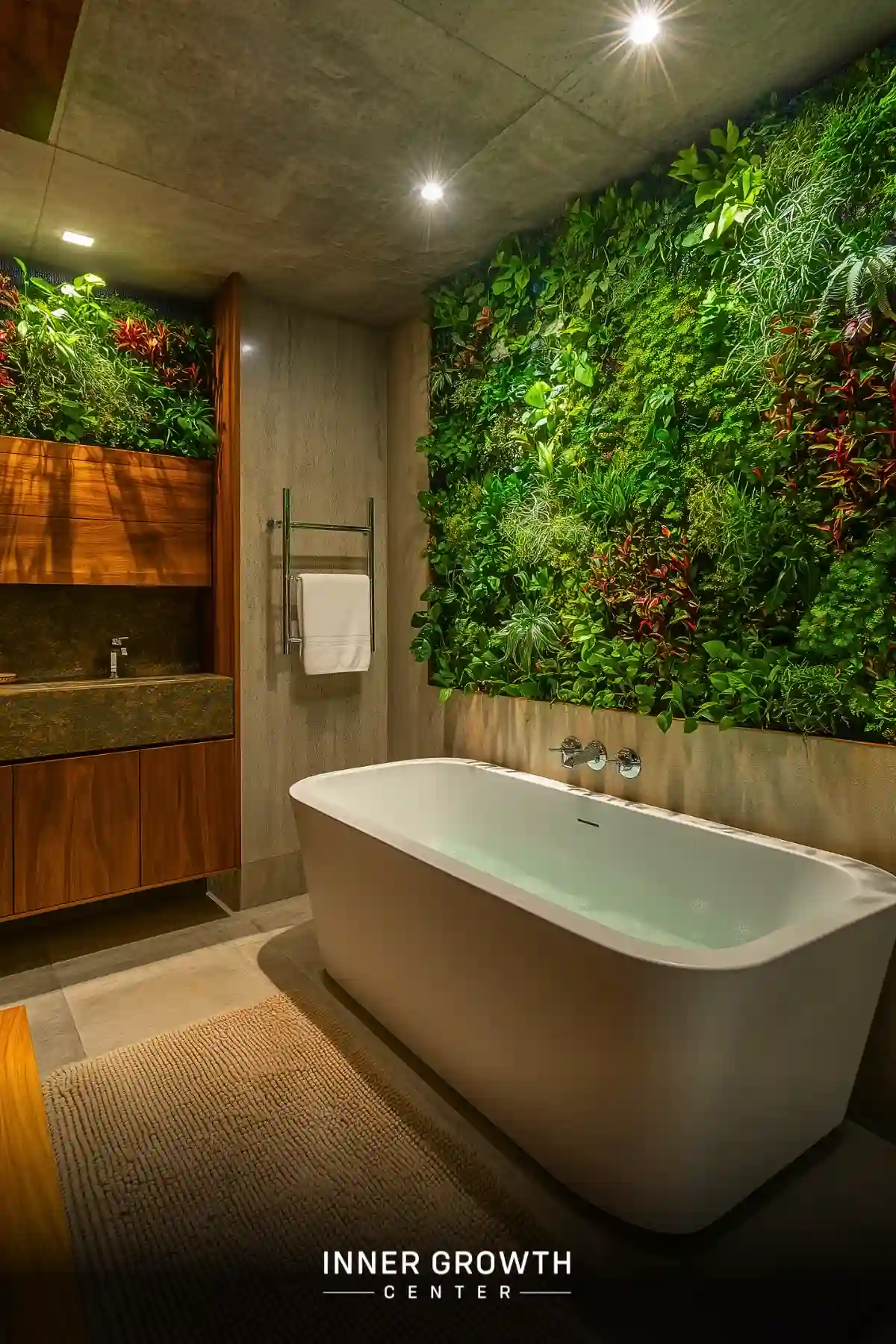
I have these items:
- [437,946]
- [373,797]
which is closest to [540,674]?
[373,797]

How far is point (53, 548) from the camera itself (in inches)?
112

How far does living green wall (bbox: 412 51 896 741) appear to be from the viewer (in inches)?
70.7

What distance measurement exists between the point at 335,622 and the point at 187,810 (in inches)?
39.2

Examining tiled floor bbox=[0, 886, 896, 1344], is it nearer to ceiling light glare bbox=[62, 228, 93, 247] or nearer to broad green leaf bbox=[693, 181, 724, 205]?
broad green leaf bbox=[693, 181, 724, 205]

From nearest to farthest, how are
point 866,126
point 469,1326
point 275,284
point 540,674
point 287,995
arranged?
point 469,1326 → point 866,126 → point 287,995 → point 540,674 → point 275,284

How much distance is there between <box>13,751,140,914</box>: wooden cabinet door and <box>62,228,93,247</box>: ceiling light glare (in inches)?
73.8

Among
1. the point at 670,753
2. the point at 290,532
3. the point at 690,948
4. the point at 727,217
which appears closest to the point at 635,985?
the point at 690,948

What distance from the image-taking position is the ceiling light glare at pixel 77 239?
2701mm

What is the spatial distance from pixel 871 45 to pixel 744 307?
2.00 ft

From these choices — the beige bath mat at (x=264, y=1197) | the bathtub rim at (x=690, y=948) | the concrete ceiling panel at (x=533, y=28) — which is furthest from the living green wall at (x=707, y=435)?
the beige bath mat at (x=264, y=1197)

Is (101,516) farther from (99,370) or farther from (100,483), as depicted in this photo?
(99,370)

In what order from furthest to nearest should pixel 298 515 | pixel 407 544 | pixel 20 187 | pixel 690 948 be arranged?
pixel 407 544 < pixel 298 515 < pixel 20 187 < pixel 690 948

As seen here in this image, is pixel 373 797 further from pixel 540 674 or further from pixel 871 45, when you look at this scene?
pixel 871 45

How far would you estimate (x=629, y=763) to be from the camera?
94.3 inches
